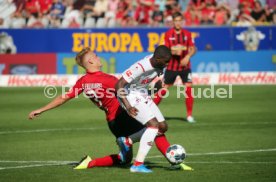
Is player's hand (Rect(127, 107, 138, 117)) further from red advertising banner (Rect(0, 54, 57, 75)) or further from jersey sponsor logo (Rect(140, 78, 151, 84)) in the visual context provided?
red advertising banner (Rect(0, 54, 57, 75))

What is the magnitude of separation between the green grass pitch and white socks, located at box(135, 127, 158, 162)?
0.32 metres

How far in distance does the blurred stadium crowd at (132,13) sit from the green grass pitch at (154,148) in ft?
20.7

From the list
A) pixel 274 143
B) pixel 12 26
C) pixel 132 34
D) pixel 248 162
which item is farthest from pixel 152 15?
pixel 248 162

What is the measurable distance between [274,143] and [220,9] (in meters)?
17.5

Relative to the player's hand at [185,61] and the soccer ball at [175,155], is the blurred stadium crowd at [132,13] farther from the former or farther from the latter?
the soccer ball at [175,155]

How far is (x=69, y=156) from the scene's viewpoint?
12.1m

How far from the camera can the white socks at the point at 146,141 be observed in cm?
993

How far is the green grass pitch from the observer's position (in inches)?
395

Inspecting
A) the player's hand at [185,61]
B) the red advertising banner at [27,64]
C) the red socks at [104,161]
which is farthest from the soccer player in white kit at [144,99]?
the red advertising banner at [27,64]

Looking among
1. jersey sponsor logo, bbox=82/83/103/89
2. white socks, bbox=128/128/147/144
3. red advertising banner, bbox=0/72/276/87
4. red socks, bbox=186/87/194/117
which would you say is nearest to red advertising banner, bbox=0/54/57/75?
red advertising banner, bbox=0/72/276/87

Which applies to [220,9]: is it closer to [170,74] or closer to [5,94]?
[5,94]

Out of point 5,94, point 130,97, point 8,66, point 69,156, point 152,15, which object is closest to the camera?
point 130,97

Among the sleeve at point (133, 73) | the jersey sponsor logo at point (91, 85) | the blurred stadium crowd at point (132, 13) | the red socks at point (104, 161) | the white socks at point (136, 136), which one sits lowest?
the red socks at point (104, 161)

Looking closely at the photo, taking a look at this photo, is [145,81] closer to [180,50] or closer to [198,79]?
[180,50]
